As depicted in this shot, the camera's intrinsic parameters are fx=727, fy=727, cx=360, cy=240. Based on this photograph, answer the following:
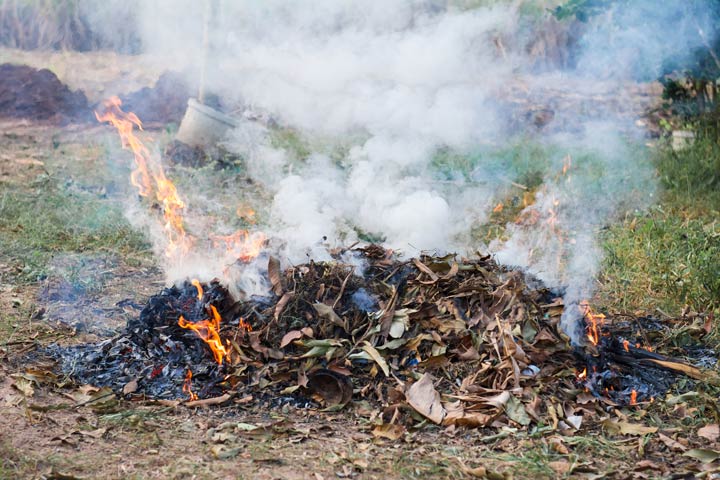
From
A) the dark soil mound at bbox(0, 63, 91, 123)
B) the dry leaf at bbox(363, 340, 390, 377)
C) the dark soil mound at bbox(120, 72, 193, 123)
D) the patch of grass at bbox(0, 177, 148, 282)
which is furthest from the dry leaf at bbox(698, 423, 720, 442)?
the dark soil mound at bbox(0, 63, 91, 123)

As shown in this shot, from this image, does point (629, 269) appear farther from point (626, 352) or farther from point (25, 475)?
point (25, 475)

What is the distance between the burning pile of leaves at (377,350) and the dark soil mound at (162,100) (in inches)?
291

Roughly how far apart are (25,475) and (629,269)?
175 inches

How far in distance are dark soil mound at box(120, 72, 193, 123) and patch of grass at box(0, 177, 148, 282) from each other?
3724mm

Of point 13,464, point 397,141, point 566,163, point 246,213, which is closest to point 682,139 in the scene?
point 566,163

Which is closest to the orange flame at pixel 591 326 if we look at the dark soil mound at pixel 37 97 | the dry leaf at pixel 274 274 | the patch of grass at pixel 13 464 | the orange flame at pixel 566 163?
the dry leaf at pixel 274 274

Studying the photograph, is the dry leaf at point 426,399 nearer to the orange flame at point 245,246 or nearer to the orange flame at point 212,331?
the orange flame at point 212,331

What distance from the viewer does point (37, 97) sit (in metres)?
11.0

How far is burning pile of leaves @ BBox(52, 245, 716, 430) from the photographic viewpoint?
3.70 m

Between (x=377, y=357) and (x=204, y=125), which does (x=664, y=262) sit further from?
(x=204, y=125)

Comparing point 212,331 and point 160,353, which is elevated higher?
point 212,331

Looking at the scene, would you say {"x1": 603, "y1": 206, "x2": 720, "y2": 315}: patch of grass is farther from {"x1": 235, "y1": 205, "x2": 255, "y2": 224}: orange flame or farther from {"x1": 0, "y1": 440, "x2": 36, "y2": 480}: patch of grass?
{"x1": 0, "y1": 440, "x2": 36, "y2": 480}: patch of grass

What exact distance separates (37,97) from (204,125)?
3.79 metres

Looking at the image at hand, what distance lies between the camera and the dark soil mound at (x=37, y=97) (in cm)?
1086
